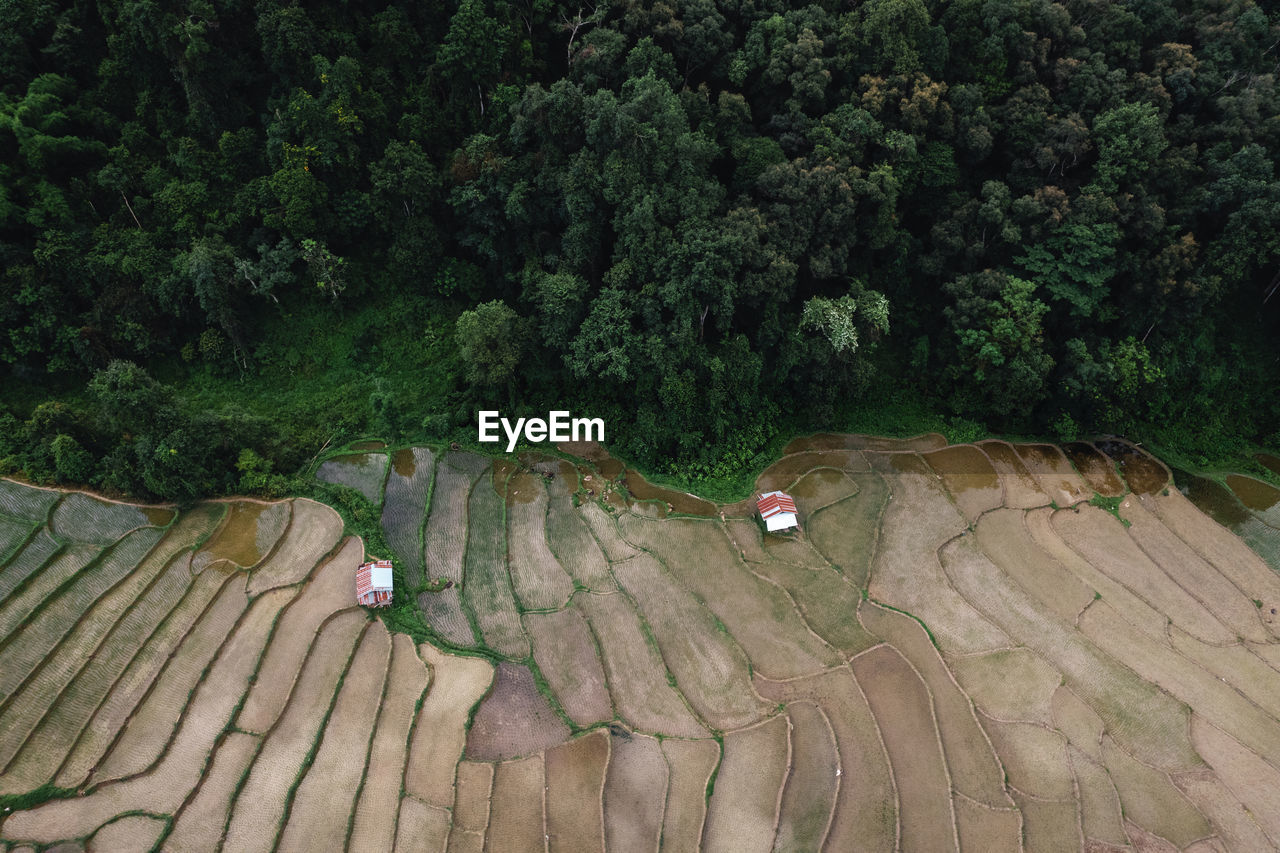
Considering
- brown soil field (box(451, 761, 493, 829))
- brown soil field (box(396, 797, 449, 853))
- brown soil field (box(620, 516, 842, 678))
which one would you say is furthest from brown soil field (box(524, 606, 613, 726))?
brown soil field (box(396, 797, 449, 853))

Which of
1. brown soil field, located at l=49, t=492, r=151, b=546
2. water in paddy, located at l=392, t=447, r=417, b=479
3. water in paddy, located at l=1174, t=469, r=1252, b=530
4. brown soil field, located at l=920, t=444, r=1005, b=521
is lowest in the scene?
brown soil field, located at l=49, t=492, r=151, b=546

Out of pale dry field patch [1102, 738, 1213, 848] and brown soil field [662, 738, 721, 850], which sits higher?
pale dry field patch [1102, 738, 1213, 848]

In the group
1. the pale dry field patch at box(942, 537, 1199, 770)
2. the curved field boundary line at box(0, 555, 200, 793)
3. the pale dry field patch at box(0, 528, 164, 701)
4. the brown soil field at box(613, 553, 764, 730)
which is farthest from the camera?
the brown soil field at box(613, 553, 764, 730)

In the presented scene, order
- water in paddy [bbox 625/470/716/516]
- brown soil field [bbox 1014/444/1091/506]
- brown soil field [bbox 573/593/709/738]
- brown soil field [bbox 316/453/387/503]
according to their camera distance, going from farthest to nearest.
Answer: brown soil field [bbox 1014/444/1091/506], water in paddy [bbox 625/470/716/516], brown soil field [bbox 316/453/387/503], brown soil field [bbox 573/593/709/738]

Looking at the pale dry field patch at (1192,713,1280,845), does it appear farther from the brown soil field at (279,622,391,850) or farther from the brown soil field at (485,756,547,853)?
the brown soil field at (279,622,391,850)

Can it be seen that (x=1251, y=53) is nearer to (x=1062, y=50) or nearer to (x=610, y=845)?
(x=1062, y=50)

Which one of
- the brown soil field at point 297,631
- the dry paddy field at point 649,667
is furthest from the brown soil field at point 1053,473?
the brown soil field at point 297,631

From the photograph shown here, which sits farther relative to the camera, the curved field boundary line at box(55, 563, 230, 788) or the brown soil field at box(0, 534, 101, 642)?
the brown soil field at box(0, 534, 101, 642)

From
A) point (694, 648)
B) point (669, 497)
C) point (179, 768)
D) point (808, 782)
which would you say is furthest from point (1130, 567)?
point (179, 768)
